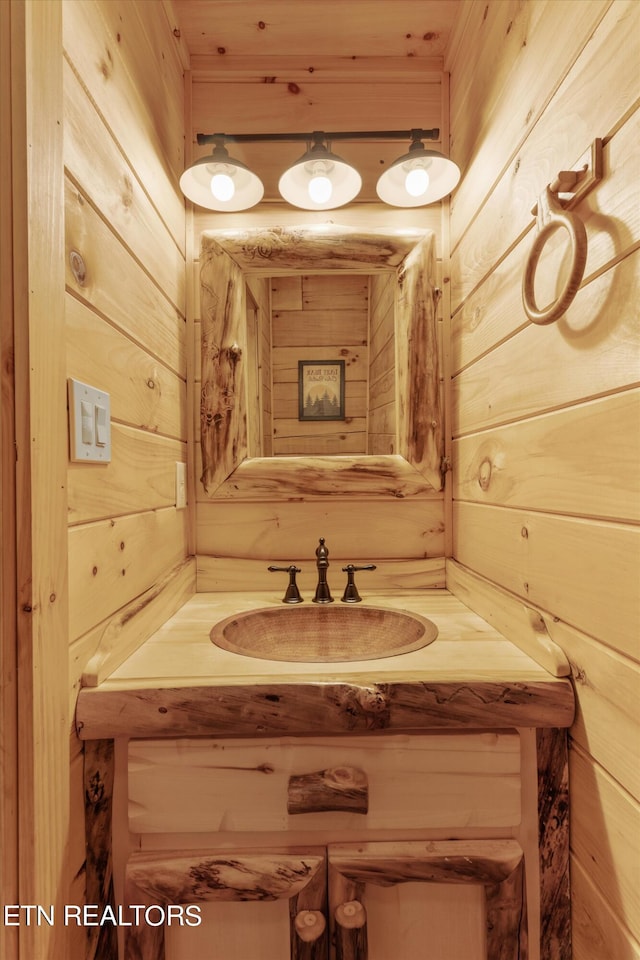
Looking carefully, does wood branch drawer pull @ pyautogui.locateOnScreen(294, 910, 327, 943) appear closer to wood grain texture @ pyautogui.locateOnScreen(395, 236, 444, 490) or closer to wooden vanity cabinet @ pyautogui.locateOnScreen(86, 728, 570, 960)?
wooden vanity cabinet @ pyautogui.locateOnScreen(86, 728, 570, 960)

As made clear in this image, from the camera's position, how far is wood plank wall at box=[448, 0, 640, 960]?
0.54 metres

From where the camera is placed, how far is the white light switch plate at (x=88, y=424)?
2.10 feet

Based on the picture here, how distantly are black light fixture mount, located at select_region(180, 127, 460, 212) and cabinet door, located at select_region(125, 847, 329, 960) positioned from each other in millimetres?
1365

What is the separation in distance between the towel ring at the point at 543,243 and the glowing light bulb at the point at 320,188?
2.01 ft

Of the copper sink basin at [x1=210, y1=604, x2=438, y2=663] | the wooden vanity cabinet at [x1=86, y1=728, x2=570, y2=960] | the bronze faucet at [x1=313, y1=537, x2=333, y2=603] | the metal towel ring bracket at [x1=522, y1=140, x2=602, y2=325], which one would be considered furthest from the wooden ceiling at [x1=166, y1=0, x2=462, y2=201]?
the wooden vanity cabinet at [x1=86, y1=728, x2=570, y2=960]

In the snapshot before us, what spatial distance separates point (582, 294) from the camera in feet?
2.04

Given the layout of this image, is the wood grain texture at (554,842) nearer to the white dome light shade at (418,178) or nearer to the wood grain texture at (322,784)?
the wood grain texture at (322,784)

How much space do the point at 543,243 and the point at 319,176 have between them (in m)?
0.70

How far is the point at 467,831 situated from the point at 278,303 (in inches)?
47.5

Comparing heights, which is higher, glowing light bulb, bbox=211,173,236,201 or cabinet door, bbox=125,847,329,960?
glowing light bulb, bbox=211,173,236,201

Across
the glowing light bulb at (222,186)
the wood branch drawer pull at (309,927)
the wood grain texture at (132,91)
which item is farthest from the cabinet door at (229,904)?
the glowing light bulb at (222,186)

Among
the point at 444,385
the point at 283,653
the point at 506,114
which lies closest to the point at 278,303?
the point at 444,385

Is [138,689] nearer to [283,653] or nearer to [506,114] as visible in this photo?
[283,653]

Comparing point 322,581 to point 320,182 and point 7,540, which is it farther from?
point 320,182
